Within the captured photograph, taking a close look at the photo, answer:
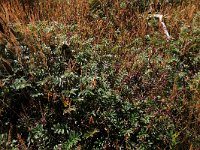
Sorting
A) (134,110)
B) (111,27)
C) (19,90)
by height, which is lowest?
(134,110)

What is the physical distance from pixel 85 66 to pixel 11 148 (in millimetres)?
1391

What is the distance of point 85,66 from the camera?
163 inches

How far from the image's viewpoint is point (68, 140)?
3.45m

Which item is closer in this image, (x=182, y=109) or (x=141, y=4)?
(x=182, y=109)

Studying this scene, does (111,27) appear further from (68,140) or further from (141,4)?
(68,140)

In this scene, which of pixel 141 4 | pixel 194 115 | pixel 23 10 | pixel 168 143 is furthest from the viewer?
pixel 141 4

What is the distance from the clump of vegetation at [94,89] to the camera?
3660mm

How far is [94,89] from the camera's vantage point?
3.90 meters

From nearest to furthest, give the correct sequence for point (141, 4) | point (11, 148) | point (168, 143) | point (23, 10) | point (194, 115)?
point (11, 148) → point (168, 143) → point (194, 115) → point (23, 10) → point (141, 4)

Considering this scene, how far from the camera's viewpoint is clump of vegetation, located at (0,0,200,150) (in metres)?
3.66

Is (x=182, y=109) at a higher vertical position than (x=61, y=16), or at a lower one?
lower

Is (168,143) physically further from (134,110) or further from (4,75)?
(4,75)

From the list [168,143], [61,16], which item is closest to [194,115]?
[168,143]

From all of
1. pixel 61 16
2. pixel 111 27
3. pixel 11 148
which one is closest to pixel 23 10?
pixel 61 16
